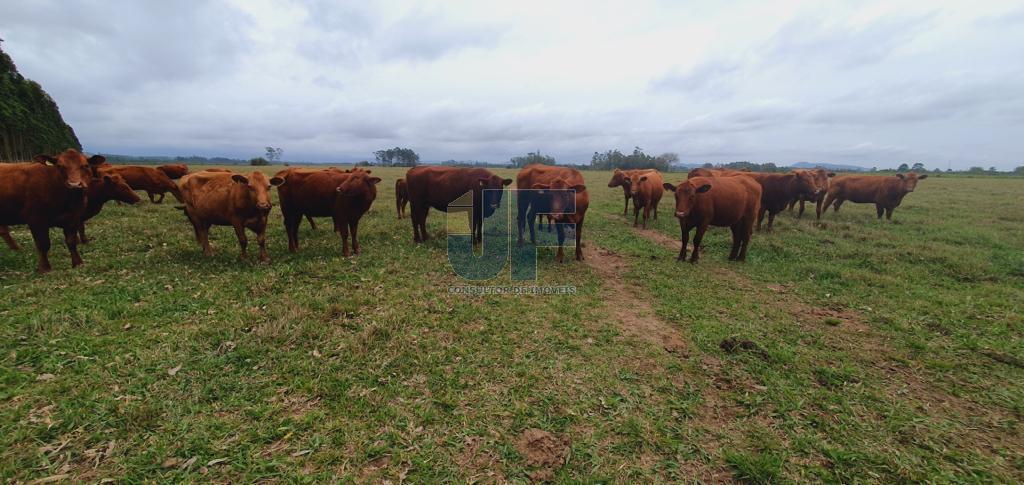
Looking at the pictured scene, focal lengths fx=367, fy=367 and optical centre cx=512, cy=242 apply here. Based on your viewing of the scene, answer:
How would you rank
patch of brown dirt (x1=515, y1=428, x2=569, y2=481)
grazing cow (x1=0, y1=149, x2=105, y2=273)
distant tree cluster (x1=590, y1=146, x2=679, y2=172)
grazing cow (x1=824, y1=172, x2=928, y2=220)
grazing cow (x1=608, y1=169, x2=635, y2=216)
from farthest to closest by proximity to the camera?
distant tree cluster (x1=590, y1=146, x2=679, y2=172)
grazing cow (x1=824, y1=172, x2=928, y2=220)
grazing cow (x1=608, y1=169, x2=635, y2=216)
grazing cow (x1=0, y1=149, x2=105, y2=273)
patch of brown dirt (x1=515, y1=428, x2=569, y2=481)

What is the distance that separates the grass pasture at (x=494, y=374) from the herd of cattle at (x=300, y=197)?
0.95 meters

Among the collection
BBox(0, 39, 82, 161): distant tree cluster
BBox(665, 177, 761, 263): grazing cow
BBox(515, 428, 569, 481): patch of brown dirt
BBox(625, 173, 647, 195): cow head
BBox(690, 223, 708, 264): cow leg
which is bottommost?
BBox(515, 428, 569, 481): patch of brown dirt

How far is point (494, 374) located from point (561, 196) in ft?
17.5

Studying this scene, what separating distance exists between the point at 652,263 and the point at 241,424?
8.37m

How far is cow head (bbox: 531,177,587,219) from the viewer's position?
8727 mm

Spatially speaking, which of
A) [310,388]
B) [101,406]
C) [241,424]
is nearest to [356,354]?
[310,388]

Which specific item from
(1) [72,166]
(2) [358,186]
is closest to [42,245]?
(1) [72,166]

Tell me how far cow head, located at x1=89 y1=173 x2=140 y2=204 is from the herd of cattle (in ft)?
0.06

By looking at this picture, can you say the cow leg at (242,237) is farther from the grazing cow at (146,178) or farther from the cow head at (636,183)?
the cow head at (636,183)

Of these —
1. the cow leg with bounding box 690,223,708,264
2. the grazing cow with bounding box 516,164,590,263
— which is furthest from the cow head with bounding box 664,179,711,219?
the grazing cow with bounding box 516,164,590,263

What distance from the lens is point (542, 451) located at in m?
3.30

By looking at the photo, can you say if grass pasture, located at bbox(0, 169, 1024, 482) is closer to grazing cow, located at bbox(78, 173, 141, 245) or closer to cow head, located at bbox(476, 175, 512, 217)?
grazing cow, located at bbox(78, 173, 141, 245)

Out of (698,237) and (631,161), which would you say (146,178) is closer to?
(698,237)

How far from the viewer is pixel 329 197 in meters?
8.84
